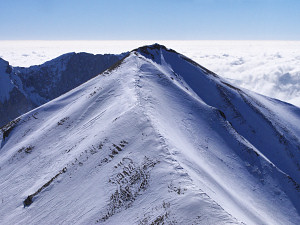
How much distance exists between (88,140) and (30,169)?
10543mm

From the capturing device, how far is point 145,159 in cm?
2427

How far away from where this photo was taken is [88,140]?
3350 cm

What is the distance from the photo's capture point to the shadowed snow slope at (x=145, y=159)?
20.5 m

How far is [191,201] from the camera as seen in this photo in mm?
17766

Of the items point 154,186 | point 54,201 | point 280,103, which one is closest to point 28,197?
point 54,201

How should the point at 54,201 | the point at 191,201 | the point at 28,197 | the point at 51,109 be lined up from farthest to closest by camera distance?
1. the point at 51,109
2. the point at 28,197
3. the point at 54,201
4. the point at 191,201

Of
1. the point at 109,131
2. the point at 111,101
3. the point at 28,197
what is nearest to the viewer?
the point at 28,197

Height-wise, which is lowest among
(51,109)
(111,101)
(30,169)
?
(30,169)

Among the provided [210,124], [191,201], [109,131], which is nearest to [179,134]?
[109,131]

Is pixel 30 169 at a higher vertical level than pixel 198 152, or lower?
lower

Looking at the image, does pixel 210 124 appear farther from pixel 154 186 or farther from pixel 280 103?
pixel 280 103

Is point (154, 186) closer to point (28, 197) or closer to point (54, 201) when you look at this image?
point (54, 201)

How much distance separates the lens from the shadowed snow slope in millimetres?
20531

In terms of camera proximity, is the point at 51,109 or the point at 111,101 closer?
the point at 111,101
